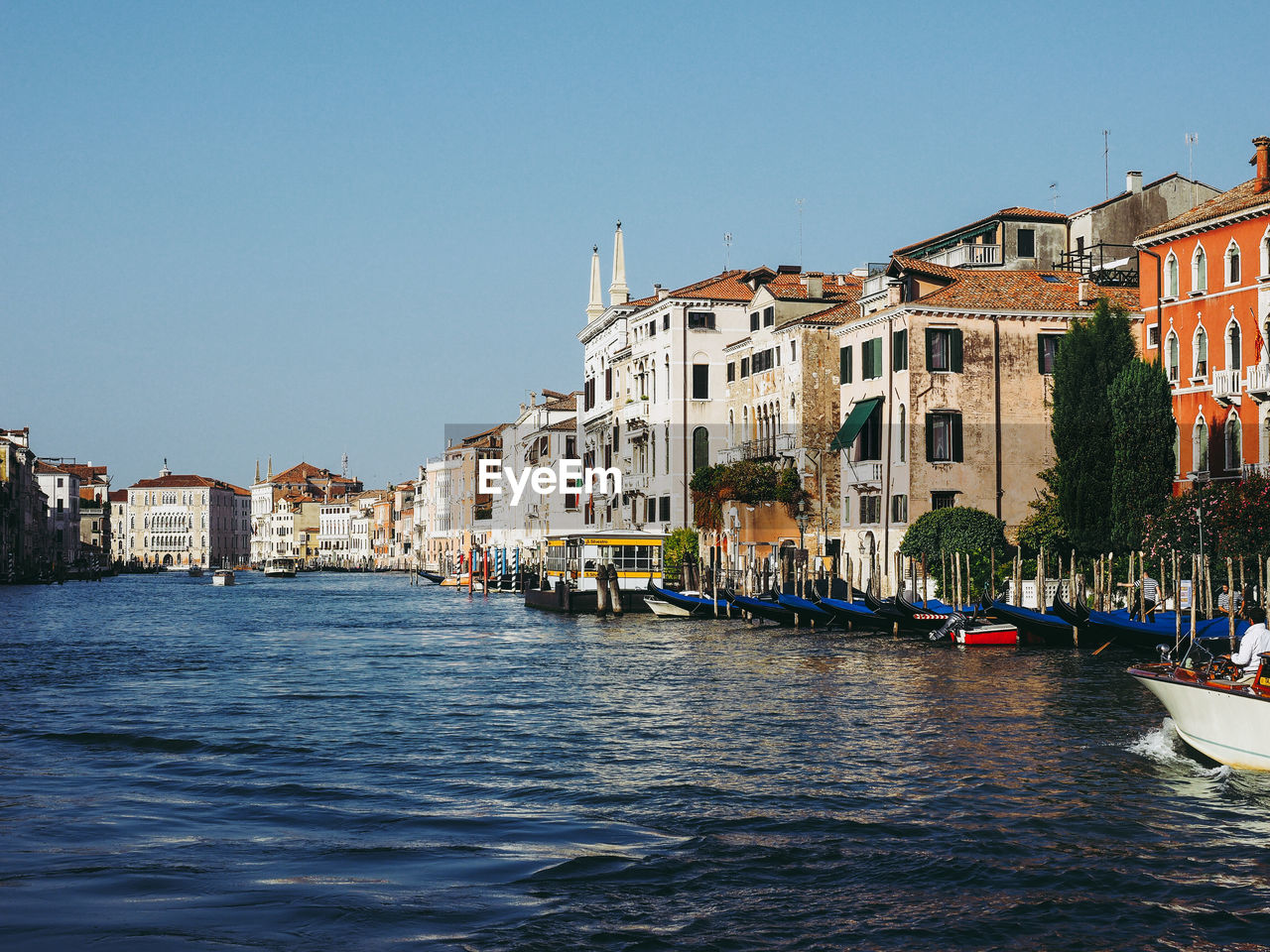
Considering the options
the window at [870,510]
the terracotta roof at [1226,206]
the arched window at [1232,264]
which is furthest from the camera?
the window at [870,510]

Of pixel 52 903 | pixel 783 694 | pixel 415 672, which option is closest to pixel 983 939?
pixel 52 903

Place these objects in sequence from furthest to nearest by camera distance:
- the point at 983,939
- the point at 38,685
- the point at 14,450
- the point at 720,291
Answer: the point at 14,450
the point at 720,291
the point at 38,685
the point at 983,939

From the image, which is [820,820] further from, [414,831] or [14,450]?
[14,450]

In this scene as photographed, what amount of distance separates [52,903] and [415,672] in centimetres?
1702

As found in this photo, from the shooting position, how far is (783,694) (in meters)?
20.7

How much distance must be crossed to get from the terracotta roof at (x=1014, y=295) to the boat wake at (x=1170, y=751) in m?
22.4

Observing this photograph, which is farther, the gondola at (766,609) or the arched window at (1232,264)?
the gondola at (766,609)

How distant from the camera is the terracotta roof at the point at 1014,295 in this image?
123 feet

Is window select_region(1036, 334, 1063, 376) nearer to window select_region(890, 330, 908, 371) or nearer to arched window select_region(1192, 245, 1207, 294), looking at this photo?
window select_region(890, 330, 908, 371)

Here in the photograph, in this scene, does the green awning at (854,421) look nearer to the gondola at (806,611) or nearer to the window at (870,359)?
the window at (870,359)

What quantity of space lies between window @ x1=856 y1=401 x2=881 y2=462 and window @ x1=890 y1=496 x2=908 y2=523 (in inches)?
→ 56.5

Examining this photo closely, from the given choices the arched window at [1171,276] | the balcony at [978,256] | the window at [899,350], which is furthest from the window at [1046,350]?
the arched window at [1171,276]

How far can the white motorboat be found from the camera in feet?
40.9

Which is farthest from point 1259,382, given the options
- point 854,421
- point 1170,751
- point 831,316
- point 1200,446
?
point 831,316
